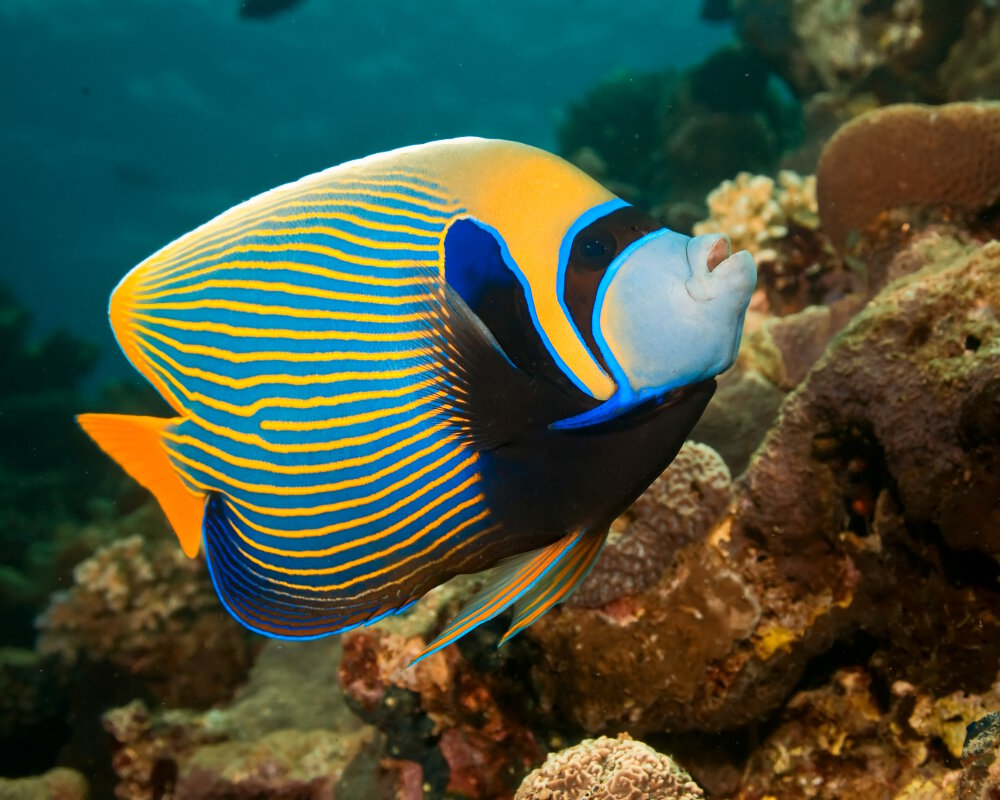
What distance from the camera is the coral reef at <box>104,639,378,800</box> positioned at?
12.4ft

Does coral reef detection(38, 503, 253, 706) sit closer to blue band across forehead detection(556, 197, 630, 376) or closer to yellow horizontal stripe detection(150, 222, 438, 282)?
yellow horizontal stripe detection(150, 222, 438, 282)

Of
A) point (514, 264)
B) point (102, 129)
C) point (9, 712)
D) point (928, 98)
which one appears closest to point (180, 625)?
point (9, 712)

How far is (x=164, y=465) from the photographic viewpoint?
1153 mm

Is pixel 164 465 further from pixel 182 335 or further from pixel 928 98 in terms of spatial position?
pixel 928 98

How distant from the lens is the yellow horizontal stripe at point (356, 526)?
1.10m

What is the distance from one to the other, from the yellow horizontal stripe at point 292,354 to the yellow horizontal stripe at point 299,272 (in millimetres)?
107

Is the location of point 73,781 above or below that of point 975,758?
below

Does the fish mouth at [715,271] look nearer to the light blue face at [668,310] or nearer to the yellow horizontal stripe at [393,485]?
the light blue face at [668,310]

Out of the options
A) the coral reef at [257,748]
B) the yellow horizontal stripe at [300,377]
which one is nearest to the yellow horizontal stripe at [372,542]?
the yellow horizontal stripe at [300,377]

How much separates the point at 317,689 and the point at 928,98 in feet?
29.0

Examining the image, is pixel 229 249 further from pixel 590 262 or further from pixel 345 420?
pixel 590 262

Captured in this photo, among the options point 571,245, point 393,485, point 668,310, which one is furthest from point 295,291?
point 668,310

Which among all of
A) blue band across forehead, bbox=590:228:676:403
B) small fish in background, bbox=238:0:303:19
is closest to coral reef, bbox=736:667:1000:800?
blue band across forehead, bbox=590:228:676:403

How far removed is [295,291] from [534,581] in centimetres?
68
